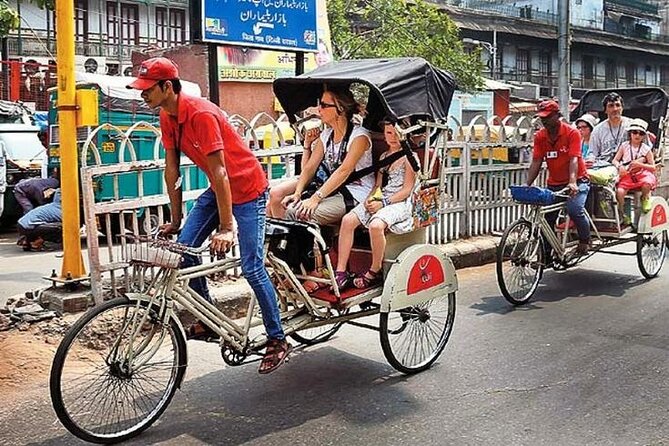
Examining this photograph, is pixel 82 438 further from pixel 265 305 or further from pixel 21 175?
pixel 21 175

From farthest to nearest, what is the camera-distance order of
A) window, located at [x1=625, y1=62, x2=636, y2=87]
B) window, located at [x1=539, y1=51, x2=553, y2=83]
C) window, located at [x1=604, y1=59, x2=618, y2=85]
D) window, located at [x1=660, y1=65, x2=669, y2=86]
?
window, located at [x1=660, y1=65, x2=669, y2=86] → window, located at [x1=625, y1=62, x2=636, y2=87] → window, located at [x1=604, y1=59, x2=618, y2=85] → window, located at [x1=539, y1=51, x2=553, y2=83]

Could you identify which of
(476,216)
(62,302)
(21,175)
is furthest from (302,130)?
(21,175)

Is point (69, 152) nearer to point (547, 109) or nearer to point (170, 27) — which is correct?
point (547, 109)

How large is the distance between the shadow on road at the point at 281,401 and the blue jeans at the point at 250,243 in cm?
47

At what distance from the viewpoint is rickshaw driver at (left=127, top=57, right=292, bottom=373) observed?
4.32m

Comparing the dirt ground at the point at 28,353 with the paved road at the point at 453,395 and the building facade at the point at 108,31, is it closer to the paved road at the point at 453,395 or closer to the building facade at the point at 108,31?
the paved road at the point at 453,395

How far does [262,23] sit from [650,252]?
16.3ft

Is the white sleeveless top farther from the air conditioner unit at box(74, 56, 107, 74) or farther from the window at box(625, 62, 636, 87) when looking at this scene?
the window at box(625, 62, 636, 87)

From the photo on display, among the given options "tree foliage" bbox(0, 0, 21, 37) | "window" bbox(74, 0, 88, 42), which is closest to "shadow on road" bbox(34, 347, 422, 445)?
"tree foliage" bbox(0, 0, 21, 37)

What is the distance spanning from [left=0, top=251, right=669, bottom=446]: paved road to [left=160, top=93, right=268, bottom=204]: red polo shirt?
4.29ft

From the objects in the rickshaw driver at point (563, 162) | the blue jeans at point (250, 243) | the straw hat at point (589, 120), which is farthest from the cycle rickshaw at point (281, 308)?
the straw hat at point (589, 120)

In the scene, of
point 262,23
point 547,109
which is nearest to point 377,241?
point 547,109

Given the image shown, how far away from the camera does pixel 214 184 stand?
436 cm

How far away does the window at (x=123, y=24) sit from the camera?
31.3 meters
